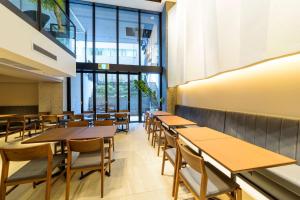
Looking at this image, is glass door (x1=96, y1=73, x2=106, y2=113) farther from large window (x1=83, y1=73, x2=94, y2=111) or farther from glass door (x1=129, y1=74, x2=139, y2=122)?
glass door (x1=129, y1=74, x2=139, y2=122)

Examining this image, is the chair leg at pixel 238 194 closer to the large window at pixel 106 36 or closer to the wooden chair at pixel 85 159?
the wooden chair at pixel 85 159

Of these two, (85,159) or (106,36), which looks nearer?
(85,159)

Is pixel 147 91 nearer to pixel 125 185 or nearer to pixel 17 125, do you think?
pixel 125 185

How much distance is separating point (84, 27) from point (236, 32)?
6.51m

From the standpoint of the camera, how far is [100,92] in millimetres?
7055

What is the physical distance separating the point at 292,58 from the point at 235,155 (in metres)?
1.88

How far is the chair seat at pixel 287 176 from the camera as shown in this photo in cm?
147

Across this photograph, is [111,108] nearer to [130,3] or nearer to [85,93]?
[85,93]

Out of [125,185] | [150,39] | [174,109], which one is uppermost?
[150,39]

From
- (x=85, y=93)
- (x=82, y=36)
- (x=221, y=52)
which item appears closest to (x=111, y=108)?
(x=85, y=93)

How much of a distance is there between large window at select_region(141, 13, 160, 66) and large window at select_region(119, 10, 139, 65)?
1.03 ft

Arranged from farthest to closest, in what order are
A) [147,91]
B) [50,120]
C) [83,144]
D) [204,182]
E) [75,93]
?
[75,93], [147,91], [50,120], [83,144], [204,182]

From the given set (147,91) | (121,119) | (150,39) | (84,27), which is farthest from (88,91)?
(150,39)

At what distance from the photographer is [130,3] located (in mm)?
6648
